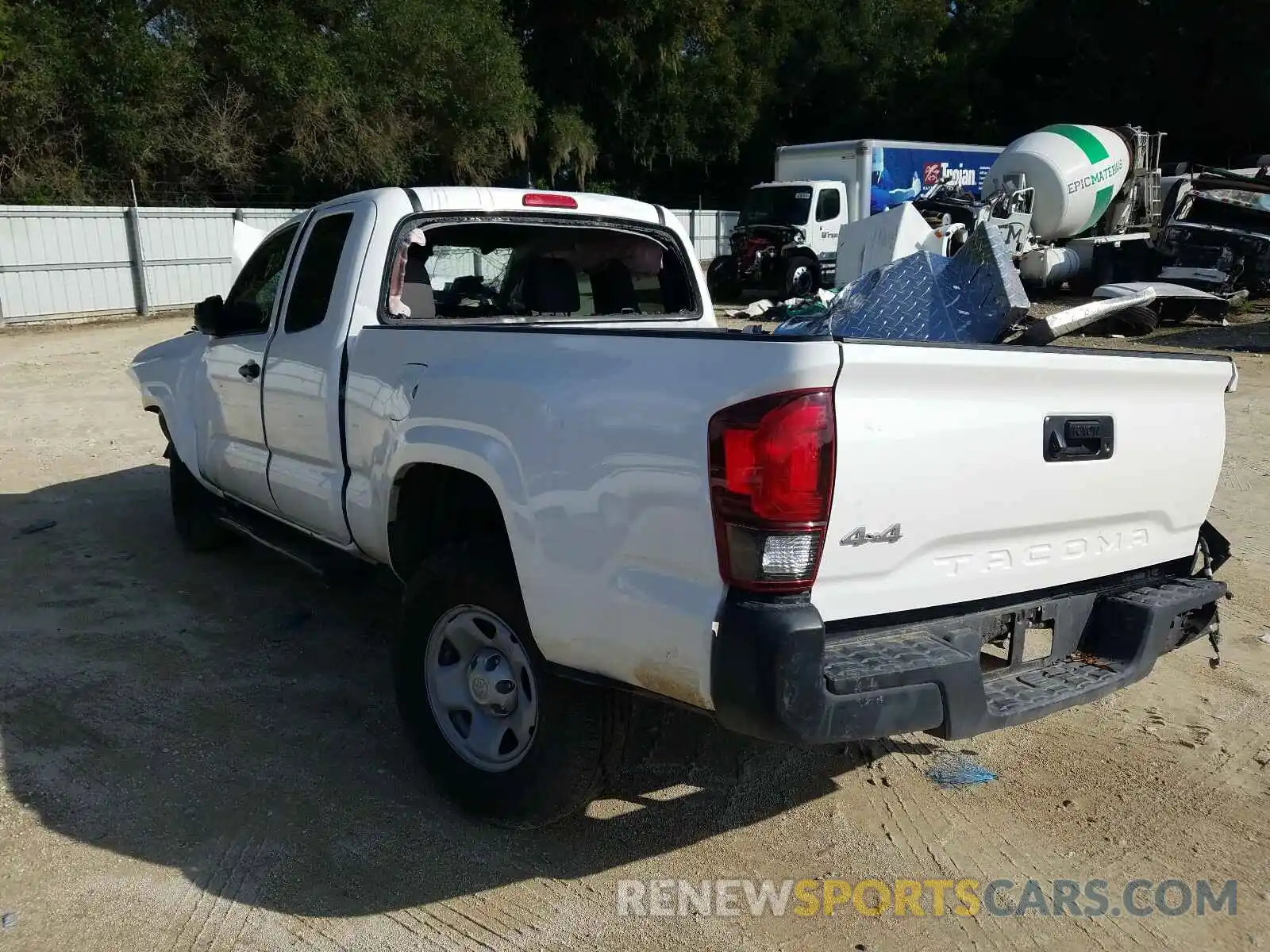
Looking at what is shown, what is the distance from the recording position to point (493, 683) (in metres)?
3.30

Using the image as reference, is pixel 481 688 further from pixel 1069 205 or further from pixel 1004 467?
pixel 1069 205

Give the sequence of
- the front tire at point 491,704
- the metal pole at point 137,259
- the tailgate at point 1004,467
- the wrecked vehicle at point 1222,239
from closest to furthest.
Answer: the tailgate at point 1004,467, the front tire at point 491,704, the wrecked vehicle at point 1222,239, the metal pole at point 137,259

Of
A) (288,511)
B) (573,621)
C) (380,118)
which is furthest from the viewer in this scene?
(380,118)

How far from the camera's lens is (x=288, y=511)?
4.81 m

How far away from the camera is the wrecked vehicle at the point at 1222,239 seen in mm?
17719

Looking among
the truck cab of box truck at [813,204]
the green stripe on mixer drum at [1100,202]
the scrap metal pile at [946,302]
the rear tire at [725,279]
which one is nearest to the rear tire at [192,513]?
the scrap metal pile at [946,302]

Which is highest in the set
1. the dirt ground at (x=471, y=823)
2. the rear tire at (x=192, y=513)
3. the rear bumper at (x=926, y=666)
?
the rear bumper at (x=926, y=666)

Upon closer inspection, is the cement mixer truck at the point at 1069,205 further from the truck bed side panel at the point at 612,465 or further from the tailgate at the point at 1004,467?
the truck bed side panel at the point at 612,465

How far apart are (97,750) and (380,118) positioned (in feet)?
80.8

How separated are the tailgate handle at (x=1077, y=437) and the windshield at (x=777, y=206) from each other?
62.4 ft

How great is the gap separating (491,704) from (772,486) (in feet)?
4.47

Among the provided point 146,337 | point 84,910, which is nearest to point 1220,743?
point 84,910

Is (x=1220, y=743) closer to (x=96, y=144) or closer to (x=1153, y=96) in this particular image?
(x=96, y=144)

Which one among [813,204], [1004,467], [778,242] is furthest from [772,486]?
[813,204]
